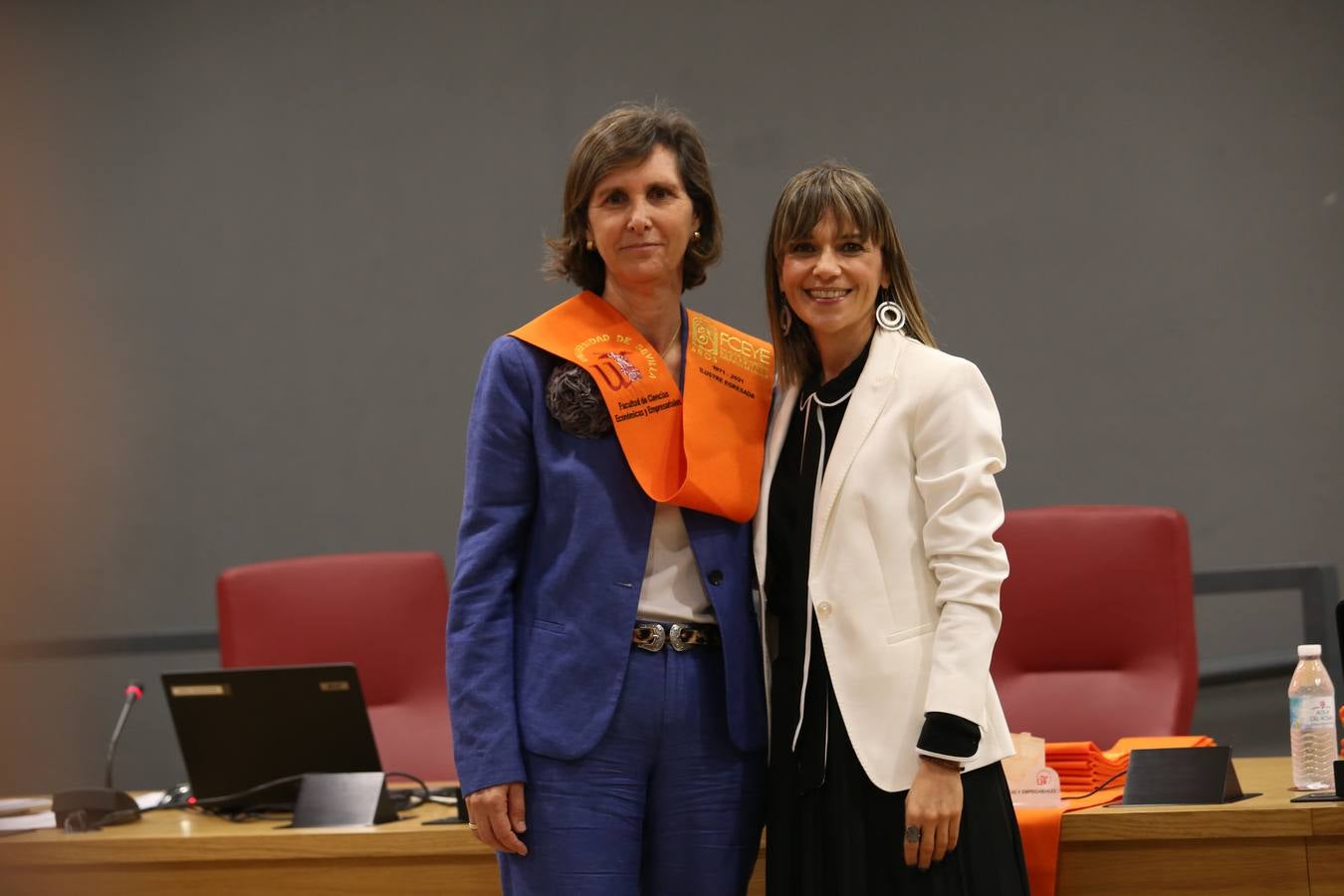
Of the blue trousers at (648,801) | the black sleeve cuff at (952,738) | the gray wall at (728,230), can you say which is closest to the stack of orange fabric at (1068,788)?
the black sleeve cuff at (952,738)

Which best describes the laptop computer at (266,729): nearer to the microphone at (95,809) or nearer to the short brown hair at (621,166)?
the microphone at (95,809)

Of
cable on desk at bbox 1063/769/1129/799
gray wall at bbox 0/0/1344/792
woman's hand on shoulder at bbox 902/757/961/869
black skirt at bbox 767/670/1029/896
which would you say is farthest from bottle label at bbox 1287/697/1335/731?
gray wall at bbox 0/0/1344/792

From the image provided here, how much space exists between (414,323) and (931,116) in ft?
5.37

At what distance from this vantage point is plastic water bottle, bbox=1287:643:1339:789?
2.00 meters

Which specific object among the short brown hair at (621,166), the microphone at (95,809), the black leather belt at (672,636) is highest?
the short brown hair at (621,166)

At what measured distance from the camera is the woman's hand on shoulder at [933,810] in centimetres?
155

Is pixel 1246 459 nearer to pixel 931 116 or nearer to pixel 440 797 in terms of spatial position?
pixel 931 116

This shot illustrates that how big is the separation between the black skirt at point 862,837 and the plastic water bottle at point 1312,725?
0.64 m

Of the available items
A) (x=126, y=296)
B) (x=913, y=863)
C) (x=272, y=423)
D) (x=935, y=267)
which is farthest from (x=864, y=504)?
(x=126, y=296)

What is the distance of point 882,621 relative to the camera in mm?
1616

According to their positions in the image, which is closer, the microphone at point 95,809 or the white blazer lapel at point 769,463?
the white blazer lapel at point 769,463

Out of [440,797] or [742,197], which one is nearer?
[440,797]

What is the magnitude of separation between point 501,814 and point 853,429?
0.63 metres

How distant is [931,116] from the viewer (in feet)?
12.9
